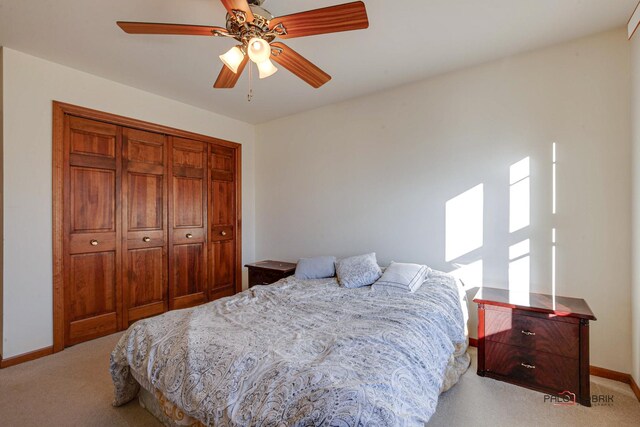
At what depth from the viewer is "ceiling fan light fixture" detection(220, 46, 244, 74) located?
1.68m

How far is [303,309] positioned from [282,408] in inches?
37.9

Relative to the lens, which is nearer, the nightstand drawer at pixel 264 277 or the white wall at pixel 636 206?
the white wall at pixel 636 206

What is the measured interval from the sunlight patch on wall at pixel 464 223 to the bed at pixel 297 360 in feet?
2.16

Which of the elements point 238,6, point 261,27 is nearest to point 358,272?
point 261,27

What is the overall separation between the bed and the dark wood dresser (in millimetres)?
222

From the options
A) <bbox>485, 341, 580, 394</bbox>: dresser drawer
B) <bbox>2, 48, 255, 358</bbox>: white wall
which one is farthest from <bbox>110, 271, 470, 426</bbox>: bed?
<bbox>2, 48, 255, 358</bbox>: white wall

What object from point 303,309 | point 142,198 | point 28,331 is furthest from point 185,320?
point 142,198

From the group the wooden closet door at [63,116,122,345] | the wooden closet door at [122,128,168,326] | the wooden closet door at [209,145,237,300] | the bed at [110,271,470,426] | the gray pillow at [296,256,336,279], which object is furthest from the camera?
the wooden closet door at [209,145,237,300]

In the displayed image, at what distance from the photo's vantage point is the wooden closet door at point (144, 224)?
3.25m

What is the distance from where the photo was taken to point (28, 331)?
2590mm

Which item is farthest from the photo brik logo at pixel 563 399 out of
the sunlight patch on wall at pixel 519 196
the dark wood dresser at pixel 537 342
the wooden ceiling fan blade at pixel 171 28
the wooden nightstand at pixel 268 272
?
the wooden ceiling fan blade at pixel 171 28

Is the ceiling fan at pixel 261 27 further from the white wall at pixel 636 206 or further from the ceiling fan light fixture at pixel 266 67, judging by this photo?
the white wall at pixel 636 206

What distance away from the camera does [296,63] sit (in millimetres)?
1920

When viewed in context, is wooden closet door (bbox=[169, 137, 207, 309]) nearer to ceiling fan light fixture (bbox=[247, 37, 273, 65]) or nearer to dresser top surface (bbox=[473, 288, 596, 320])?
ceiling fan light fixture (bbox=[247, 37, 273, 65])
